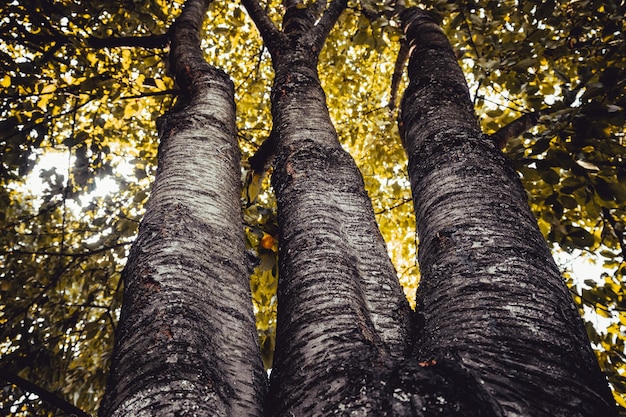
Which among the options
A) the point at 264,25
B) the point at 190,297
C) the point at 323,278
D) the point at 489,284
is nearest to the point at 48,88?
the point at 264,25

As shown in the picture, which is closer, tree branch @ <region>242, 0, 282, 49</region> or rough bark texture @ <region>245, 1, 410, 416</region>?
rough bark texture @ <region>245, 1, 410, 416</region>

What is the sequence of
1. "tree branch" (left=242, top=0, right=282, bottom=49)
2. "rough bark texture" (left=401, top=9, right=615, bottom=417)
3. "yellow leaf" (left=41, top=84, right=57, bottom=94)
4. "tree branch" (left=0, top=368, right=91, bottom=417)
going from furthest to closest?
"yellow leaf" (left=41, top=84, right=57, bottom=94), "tree branch" (left=242, top=0, right=282, bottom=49), "tree branch" (left=0, top=368, right=91, bottom=417), "rough bark texture" (left=401, top=9, right=615, bottom=417)

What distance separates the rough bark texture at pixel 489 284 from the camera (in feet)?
3.29

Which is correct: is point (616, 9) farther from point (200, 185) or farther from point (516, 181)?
point (200, 185)

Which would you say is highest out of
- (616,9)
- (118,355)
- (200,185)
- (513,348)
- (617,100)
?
(616,9)

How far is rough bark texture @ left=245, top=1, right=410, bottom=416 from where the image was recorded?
43.3 inches

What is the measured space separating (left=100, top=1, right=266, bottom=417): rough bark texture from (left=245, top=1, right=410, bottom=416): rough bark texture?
16 cm

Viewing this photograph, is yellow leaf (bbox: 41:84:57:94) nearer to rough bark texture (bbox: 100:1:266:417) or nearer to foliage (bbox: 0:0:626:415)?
foliage (bbox: 0:0:626:415)

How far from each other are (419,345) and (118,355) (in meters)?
0.93

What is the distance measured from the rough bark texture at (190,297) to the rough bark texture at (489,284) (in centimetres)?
59

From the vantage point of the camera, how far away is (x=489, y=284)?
1.27 metres

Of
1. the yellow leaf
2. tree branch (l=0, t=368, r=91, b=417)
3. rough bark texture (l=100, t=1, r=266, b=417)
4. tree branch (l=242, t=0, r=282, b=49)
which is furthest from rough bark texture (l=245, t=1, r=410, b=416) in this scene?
the yellow leaf

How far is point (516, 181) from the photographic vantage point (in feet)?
5.70

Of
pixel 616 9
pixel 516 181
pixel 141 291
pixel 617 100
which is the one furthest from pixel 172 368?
pixel 616 9
